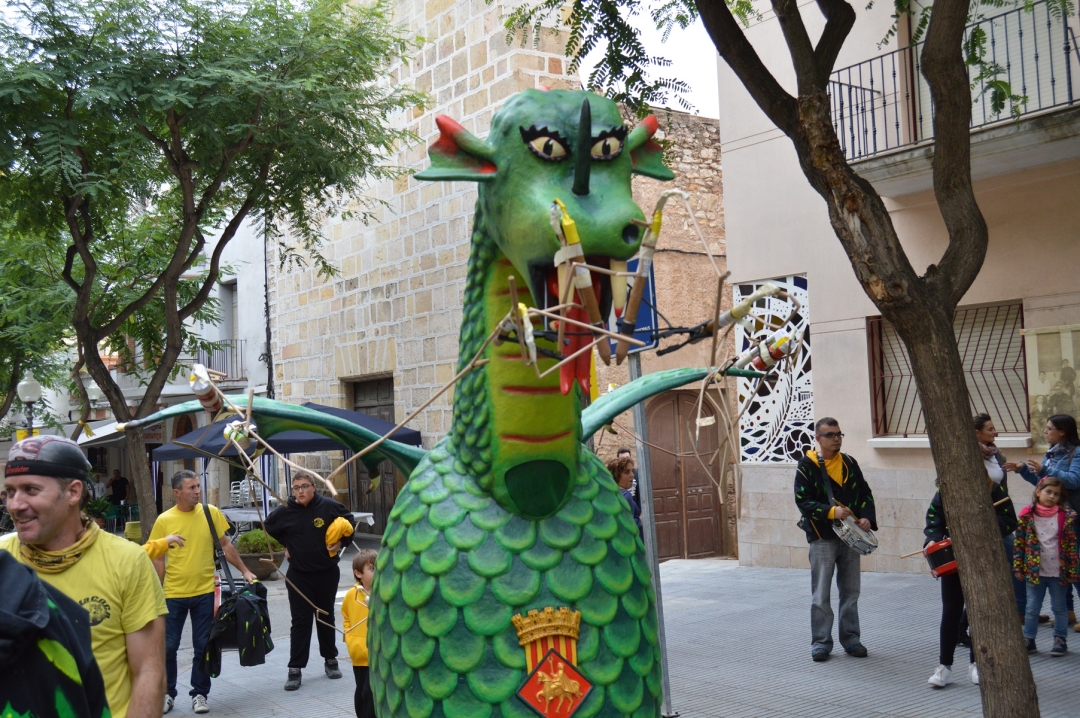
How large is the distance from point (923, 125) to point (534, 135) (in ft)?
27.4

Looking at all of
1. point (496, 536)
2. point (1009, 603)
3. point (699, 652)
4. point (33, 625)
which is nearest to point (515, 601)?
point (496, 536)

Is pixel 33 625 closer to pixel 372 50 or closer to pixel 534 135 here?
pixel 534 135

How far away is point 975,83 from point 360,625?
657 cm

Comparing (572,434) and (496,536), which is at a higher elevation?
(572,434)

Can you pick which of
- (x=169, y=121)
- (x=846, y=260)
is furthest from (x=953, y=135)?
(x=169, y=121)

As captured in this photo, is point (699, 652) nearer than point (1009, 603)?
No

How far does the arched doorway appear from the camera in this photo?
13.8m

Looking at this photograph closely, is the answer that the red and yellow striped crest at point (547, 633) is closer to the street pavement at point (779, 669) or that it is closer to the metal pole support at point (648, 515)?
the metal pole support at point (648, 515)

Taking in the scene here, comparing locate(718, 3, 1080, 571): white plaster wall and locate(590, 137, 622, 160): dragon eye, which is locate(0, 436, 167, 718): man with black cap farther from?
locate(718, 3, 1080, 571): white plaster wall

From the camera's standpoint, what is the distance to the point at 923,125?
9.51 meters

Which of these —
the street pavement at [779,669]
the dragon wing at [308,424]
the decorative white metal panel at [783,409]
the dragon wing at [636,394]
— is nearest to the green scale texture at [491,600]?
the dragon wing at [308,424]

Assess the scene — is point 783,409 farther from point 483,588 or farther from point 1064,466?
point 483,588

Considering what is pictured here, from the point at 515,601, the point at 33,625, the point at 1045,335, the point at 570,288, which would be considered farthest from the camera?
the point at 1045,335

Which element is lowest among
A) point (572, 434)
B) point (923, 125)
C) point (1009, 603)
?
point (1009, 603)
